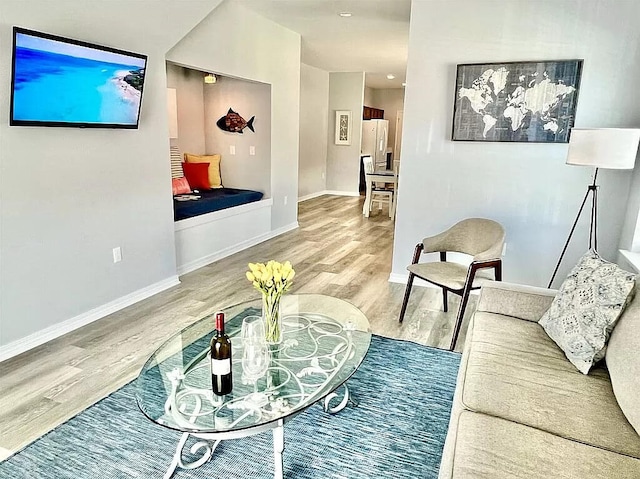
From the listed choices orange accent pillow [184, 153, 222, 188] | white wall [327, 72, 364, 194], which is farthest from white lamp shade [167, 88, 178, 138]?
white wall [327, 72, 364, 194]

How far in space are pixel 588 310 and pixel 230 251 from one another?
3807 millimetres

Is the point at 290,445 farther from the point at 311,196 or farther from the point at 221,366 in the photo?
the point at 311,196

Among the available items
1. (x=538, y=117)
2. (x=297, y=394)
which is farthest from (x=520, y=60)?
(x=297, y=394)

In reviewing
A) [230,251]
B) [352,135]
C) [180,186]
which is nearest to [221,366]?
Result: [230,251]

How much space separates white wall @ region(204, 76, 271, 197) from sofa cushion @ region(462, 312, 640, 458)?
402 centimetres

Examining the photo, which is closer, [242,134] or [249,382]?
[249,382]

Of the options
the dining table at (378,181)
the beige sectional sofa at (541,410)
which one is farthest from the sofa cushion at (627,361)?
the dining table at (378,181)

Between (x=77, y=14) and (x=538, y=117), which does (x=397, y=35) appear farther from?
(x=77, y=14)

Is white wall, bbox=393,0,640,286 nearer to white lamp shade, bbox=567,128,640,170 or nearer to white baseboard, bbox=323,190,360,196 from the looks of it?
white lamp shade, bbox=567,128,640,170

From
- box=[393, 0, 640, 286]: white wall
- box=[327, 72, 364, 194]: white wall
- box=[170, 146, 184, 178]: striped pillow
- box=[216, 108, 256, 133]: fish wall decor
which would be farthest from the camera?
box=[327, 72, 364, 194]: white wall

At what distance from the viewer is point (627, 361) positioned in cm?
167

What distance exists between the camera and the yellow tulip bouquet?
1851 mm

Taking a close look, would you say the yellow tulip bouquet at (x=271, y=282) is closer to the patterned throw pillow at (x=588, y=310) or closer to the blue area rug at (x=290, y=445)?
the blue area rug at (x=290, y=445)

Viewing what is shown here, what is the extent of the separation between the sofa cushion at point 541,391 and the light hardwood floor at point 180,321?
3.24ft
